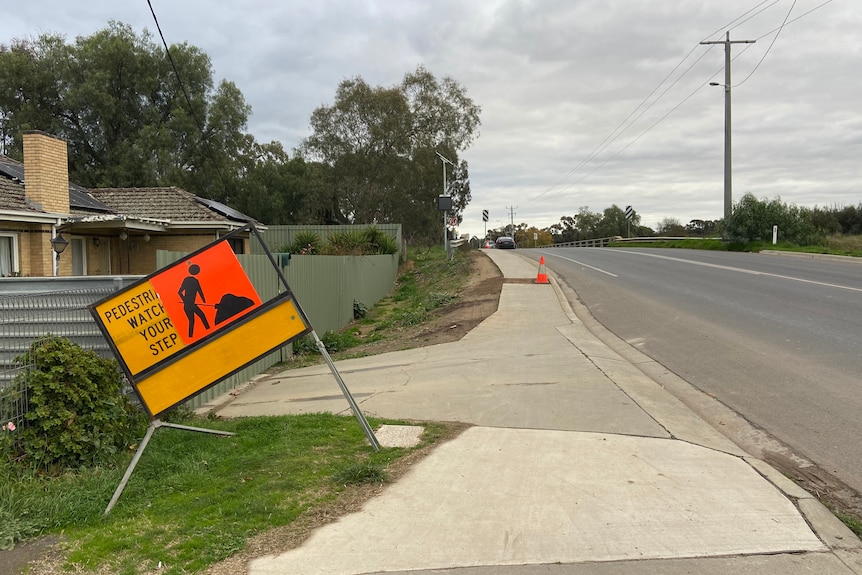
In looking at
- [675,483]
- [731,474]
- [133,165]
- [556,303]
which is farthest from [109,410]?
[133,165]

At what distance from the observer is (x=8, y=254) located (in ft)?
45.6

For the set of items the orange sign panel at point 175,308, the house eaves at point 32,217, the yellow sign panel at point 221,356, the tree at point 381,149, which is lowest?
the yellow sign panel at point 221,356

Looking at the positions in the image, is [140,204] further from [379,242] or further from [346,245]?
[379,242]

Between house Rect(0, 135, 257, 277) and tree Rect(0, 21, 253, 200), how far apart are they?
1588cm

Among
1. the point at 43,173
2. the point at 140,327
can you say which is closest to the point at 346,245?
the point at 43,173

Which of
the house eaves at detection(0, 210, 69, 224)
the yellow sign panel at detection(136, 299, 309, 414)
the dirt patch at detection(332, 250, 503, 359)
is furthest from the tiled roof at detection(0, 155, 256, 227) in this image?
the yellow sign panel at detection(136, 299, 309, 414)

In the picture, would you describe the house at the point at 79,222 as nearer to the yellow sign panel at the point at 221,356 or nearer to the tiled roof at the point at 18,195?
the tiled roof at the point at 18,195

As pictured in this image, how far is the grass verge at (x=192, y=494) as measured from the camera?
3568 mm

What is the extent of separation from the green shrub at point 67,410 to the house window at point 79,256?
13.2 metres

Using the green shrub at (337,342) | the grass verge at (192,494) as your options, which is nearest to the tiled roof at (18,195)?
the green shrub at (337,342)

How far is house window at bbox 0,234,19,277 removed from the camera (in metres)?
13.7

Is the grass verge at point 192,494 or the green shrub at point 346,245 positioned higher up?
the green shrub at point 346,245

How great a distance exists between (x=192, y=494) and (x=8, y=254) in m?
12.6

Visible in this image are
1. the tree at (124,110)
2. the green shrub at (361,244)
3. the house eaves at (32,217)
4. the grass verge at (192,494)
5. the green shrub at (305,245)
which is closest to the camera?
the grass verge at (192,494)
